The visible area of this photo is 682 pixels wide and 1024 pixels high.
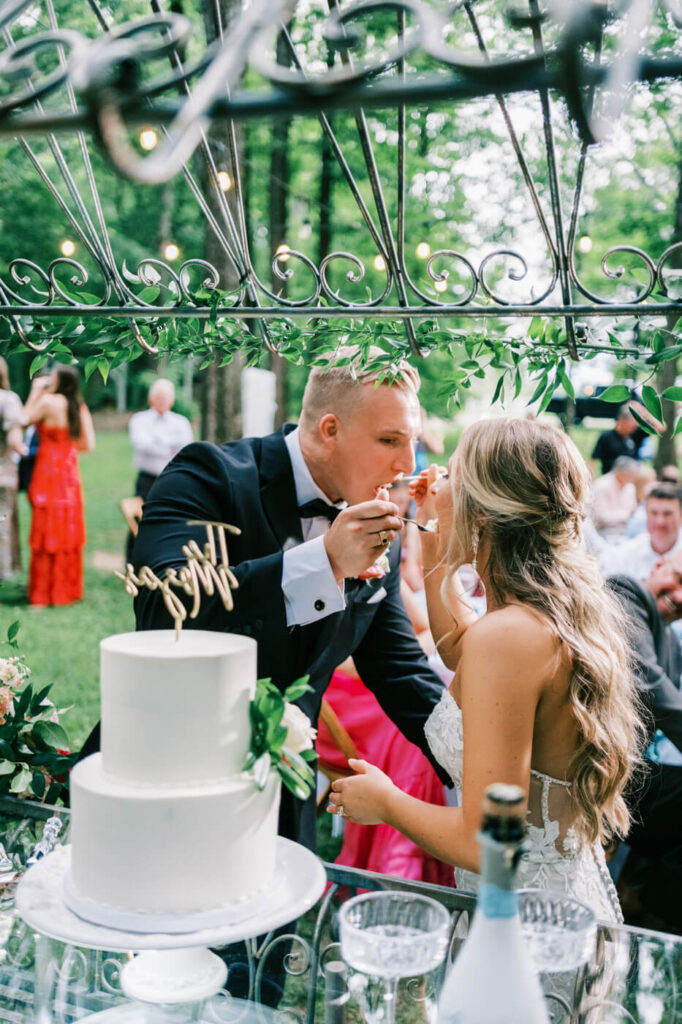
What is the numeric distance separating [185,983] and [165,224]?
57.3 ft

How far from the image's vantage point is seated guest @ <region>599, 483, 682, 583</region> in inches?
228

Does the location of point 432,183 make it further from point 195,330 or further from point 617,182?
point 195,330

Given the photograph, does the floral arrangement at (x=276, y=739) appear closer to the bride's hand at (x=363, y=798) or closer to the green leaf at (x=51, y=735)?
the bride's hand at (x=363, y=798)

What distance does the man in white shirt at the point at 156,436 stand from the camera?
9.27 meters

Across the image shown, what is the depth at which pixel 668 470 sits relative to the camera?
25.1ft

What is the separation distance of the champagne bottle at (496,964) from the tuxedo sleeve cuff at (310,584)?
97 centimetres

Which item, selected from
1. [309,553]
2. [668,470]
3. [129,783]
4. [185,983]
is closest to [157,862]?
[129,783]

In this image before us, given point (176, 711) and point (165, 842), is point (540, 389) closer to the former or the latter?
point (176, 711)

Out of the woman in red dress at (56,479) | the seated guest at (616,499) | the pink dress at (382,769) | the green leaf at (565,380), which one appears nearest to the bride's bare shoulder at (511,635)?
the green leaf at (565,380)

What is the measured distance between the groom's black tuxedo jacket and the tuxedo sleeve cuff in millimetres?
22

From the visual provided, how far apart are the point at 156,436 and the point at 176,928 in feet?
26.9

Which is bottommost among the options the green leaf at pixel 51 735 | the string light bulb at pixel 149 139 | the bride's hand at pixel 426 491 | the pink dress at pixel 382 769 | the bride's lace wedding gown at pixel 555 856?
the pink dress at pixel 382 769

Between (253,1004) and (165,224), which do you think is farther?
(165,224)

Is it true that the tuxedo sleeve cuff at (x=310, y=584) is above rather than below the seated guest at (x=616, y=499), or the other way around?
above
